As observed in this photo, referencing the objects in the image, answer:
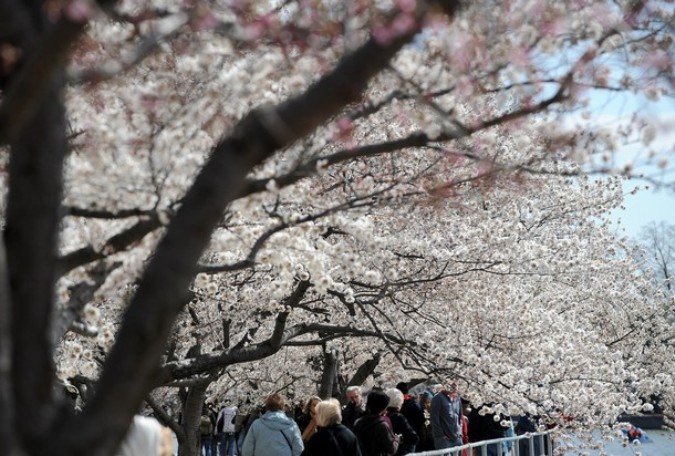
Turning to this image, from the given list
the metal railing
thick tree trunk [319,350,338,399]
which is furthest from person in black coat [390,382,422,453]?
thick tree trunk [319,350,338,399]

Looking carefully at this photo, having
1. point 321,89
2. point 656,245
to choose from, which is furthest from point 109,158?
point 656,245

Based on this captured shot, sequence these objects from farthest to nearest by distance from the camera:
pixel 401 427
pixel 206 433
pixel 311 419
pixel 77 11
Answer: pixel 206 433 → pixel 311 419 → pixel 401 427 → pixel 77 11

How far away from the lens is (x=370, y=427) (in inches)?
384

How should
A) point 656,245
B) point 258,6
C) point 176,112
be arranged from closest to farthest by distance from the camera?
point 258,6 → point 176,112 → point 656,245

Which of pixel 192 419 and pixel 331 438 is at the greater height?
pixel 192 419

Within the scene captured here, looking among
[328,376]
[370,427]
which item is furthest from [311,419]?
[328,376]

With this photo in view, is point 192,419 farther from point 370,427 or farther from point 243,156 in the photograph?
point 243,156

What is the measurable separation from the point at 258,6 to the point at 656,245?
45429 mm

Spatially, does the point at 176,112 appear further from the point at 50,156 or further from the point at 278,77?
the point at 50,156

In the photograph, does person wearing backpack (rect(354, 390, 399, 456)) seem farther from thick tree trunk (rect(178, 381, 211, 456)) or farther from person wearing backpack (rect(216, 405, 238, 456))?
person wearing backpack (rect(216, 405, 238, 456))

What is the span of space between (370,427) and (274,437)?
91cm

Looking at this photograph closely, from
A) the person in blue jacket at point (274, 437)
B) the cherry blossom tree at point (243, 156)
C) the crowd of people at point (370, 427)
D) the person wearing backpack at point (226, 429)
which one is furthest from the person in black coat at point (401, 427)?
the person wearing backpack at point (226, 429)

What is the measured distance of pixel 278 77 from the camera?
5992 mm

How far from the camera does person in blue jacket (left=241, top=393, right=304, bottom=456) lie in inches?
373
